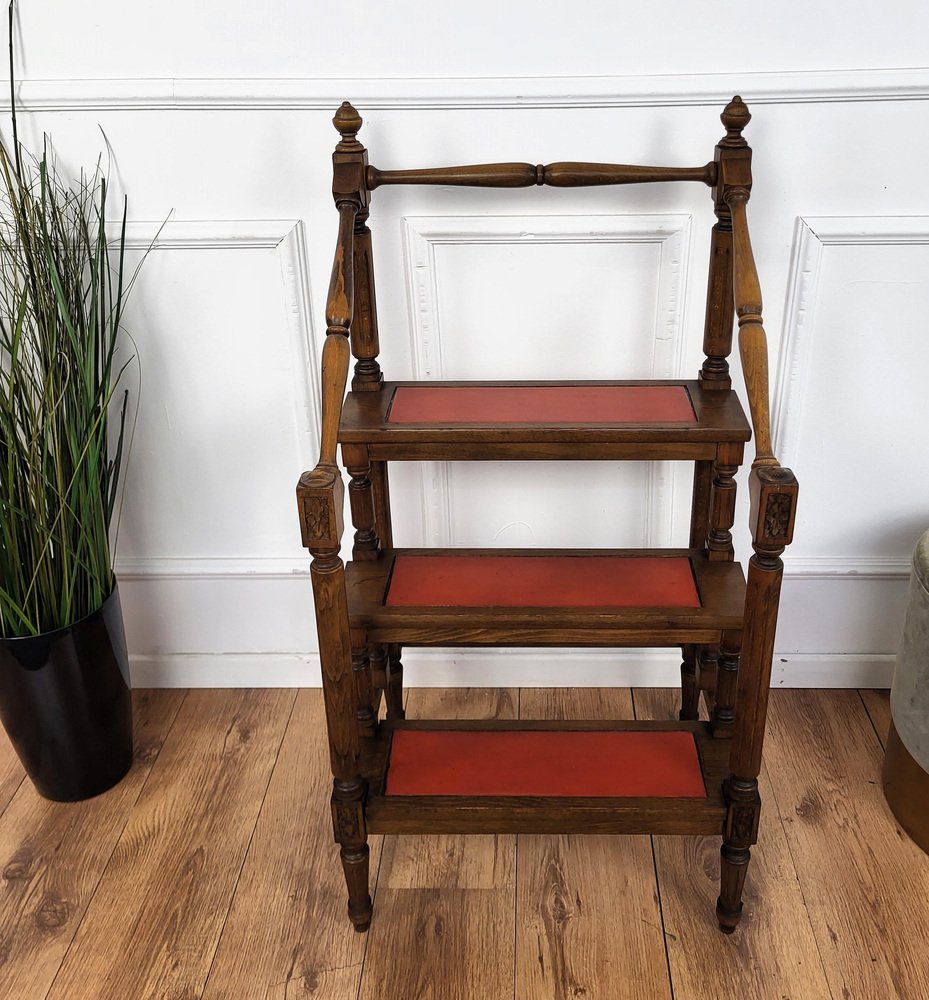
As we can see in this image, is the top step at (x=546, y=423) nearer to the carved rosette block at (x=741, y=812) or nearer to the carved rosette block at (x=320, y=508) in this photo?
the carved rosette block at (x=320, y=508)

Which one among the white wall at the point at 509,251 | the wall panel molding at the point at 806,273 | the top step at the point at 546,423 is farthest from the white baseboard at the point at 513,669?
the top step at the point at 546,423

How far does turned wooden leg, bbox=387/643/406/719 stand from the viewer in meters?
1.90

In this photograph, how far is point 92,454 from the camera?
1.69 m

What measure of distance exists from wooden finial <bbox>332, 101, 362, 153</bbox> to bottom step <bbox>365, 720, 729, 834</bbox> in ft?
3.12

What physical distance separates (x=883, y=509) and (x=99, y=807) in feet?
5.33

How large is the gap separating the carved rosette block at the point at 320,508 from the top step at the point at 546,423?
0.23 metres

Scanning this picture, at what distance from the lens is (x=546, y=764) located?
5.17ft

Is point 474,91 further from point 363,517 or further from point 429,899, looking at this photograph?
point 429,899

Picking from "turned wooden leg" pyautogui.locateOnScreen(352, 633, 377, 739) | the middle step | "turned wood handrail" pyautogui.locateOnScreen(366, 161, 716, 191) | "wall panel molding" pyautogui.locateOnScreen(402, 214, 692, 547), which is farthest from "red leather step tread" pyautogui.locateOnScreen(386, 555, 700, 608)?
"turned wood handrail" pyautogui.locateOnScreen(366, 161, 716, 191)

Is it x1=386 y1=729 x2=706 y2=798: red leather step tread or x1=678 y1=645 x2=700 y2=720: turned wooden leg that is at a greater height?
x1=386 y1=729 x2=706 y2=798: red leather step tread

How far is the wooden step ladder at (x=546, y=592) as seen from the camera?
1420mm

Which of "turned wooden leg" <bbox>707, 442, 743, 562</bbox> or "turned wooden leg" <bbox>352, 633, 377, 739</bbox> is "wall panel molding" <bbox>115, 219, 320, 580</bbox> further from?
"turned wooden leg" <bbox>707, 442, 743, 562</bbox>

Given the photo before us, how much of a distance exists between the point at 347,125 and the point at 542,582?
0.79 meters

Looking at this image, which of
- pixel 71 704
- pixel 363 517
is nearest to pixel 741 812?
pixel 363 517
